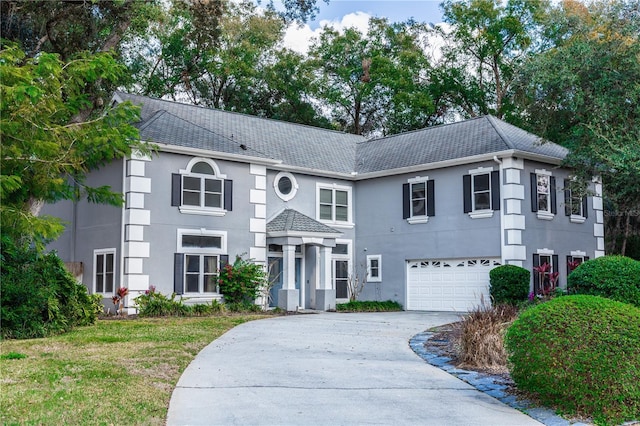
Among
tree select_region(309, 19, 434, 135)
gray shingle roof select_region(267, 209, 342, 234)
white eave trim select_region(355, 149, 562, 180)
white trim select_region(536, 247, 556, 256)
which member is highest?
tree select_region(309, 19, 434, 135)

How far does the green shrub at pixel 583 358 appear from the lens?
686cm

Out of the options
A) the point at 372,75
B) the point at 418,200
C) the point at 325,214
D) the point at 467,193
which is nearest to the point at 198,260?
the point at 325,214

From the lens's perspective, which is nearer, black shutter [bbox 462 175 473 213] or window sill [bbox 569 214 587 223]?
black shutter [bbox 462 175 473 213]

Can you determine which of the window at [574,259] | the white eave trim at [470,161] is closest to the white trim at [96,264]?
the white eave trim at [470,161]

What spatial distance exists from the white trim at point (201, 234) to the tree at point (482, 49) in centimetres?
2034

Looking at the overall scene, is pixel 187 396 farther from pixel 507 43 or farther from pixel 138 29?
Result: pixel 507 43

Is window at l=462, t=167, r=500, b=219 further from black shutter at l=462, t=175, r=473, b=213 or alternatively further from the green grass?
the green grass

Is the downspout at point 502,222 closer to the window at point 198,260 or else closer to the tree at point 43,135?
the window at point 198,260

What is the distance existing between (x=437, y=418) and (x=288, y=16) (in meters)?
15.4

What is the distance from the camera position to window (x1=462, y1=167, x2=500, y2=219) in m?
21.0

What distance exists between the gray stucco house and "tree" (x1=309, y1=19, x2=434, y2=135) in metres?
11.6

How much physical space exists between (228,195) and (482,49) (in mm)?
21881

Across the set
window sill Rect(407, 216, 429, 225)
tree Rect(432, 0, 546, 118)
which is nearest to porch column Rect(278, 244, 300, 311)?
window sill Rect(407, 216, 429, 225)

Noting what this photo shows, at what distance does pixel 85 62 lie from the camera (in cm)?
1076
